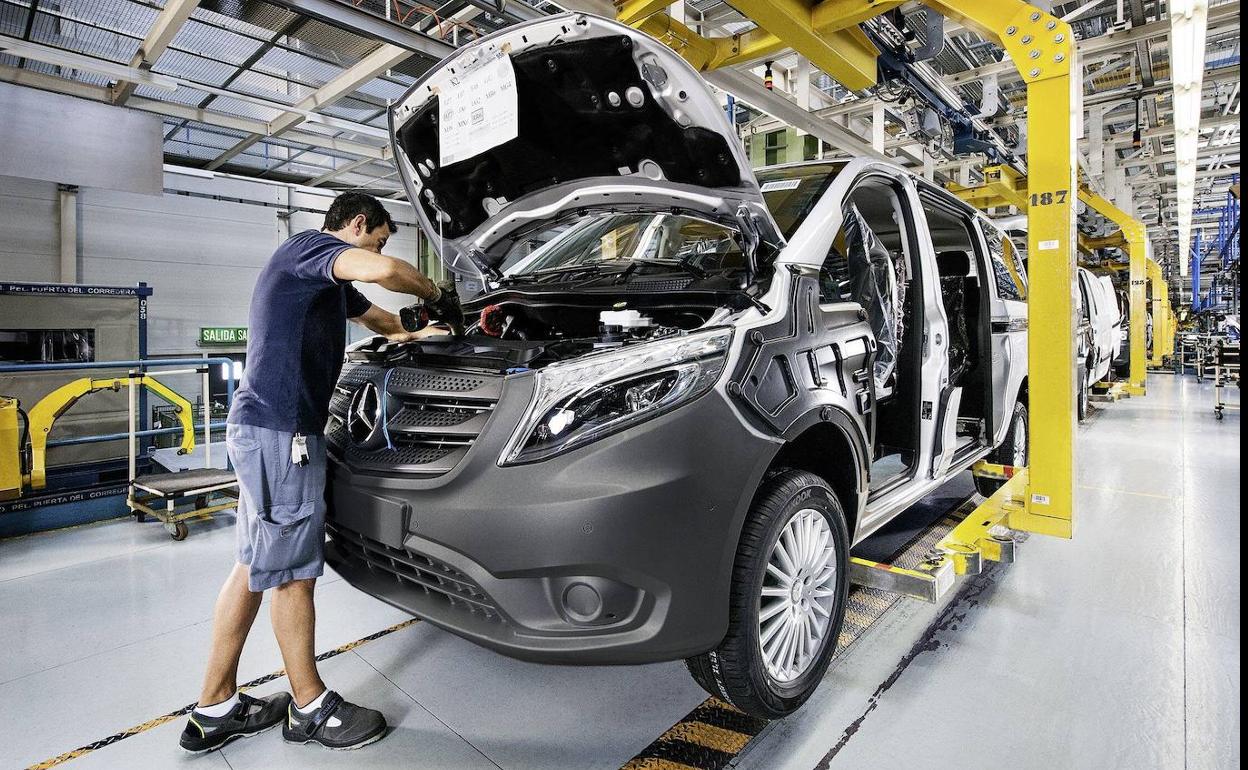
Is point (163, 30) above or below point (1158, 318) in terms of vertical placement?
above

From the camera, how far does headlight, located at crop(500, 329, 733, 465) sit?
1445mm

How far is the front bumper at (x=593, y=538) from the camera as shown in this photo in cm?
139

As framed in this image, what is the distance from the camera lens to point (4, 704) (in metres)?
1.97

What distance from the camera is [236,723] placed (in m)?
1.80

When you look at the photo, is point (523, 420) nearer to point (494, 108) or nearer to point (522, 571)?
point (522, 571)

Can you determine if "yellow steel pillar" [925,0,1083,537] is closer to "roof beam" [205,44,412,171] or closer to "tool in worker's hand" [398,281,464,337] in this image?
"tool in worker's hand" [398,281,464,337]

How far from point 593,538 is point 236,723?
4.07ft

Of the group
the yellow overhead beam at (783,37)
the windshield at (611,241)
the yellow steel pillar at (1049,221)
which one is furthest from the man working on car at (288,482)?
the yellow steel pillar at (1049,221)

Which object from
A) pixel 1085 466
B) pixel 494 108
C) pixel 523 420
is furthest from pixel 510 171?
pixel 1085 466

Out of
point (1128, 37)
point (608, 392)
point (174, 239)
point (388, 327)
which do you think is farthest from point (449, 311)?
point (174, 239)

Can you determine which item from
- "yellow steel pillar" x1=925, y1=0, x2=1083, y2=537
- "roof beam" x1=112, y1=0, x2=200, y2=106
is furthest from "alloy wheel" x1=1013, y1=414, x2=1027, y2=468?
"roof beam" x1=112, y1=0, x2=200, y2=106

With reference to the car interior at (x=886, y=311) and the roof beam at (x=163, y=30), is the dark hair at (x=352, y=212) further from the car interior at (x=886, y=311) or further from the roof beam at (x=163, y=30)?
the roof beam at (x=163, y=30)

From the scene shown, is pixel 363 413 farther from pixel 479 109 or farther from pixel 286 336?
pixel 479 109

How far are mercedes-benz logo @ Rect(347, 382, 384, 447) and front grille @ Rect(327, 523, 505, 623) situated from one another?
0.27m
